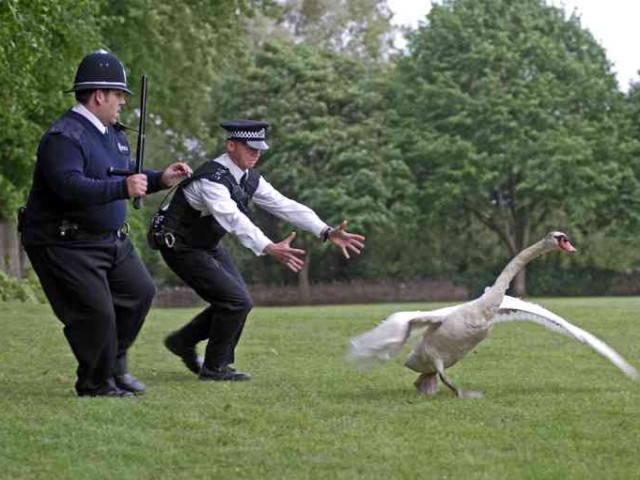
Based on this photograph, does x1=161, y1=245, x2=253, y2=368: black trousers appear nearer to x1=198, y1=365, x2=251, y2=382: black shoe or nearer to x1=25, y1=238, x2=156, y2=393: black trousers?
x1=198, y1=365, x2=251, y2=382: black shoe

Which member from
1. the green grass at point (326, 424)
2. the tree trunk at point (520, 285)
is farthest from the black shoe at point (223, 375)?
the tree trunk at point (520, 285)

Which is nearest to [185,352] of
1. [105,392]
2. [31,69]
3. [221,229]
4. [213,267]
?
[213,267]

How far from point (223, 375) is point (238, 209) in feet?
4.67

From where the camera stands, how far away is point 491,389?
10727 mm

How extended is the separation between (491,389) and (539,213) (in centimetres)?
5466

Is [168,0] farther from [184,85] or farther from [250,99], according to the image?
[250,99]

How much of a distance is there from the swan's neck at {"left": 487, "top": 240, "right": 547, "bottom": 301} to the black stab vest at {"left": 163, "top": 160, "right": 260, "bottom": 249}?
93.5 inches

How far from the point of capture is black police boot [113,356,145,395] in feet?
34.4

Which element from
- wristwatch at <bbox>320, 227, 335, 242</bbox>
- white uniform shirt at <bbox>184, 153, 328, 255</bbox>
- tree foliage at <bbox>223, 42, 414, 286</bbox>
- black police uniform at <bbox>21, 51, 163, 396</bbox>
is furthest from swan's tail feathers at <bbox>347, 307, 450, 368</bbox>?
tree foliage at <bbox>223, 42, 414, 286</bbox>

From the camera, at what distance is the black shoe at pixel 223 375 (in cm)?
1153

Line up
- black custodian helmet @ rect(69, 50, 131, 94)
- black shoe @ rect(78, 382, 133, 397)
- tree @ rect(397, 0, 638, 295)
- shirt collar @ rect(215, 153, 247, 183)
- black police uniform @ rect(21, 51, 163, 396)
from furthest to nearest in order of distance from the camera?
tree @ rect(397, 0, 638, 295)
shirt collar @ rect(215, 153, 247, 183)
black shoe @ rect(78, 382, 133, 397)
black custodian helmet @ rect(69, 50, 131, 94)
black police uniform @ rect(21, 51, 163, 396)

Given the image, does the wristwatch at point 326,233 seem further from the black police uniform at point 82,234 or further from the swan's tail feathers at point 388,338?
the black police uniform at point 82,234

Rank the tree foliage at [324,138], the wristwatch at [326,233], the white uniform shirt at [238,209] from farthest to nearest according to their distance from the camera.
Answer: the tree foliage at [324,138] < the wristwatch at [326,233] < the white uniform shirt at [238,209]

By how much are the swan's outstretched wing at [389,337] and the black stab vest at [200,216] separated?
1.89 metres
